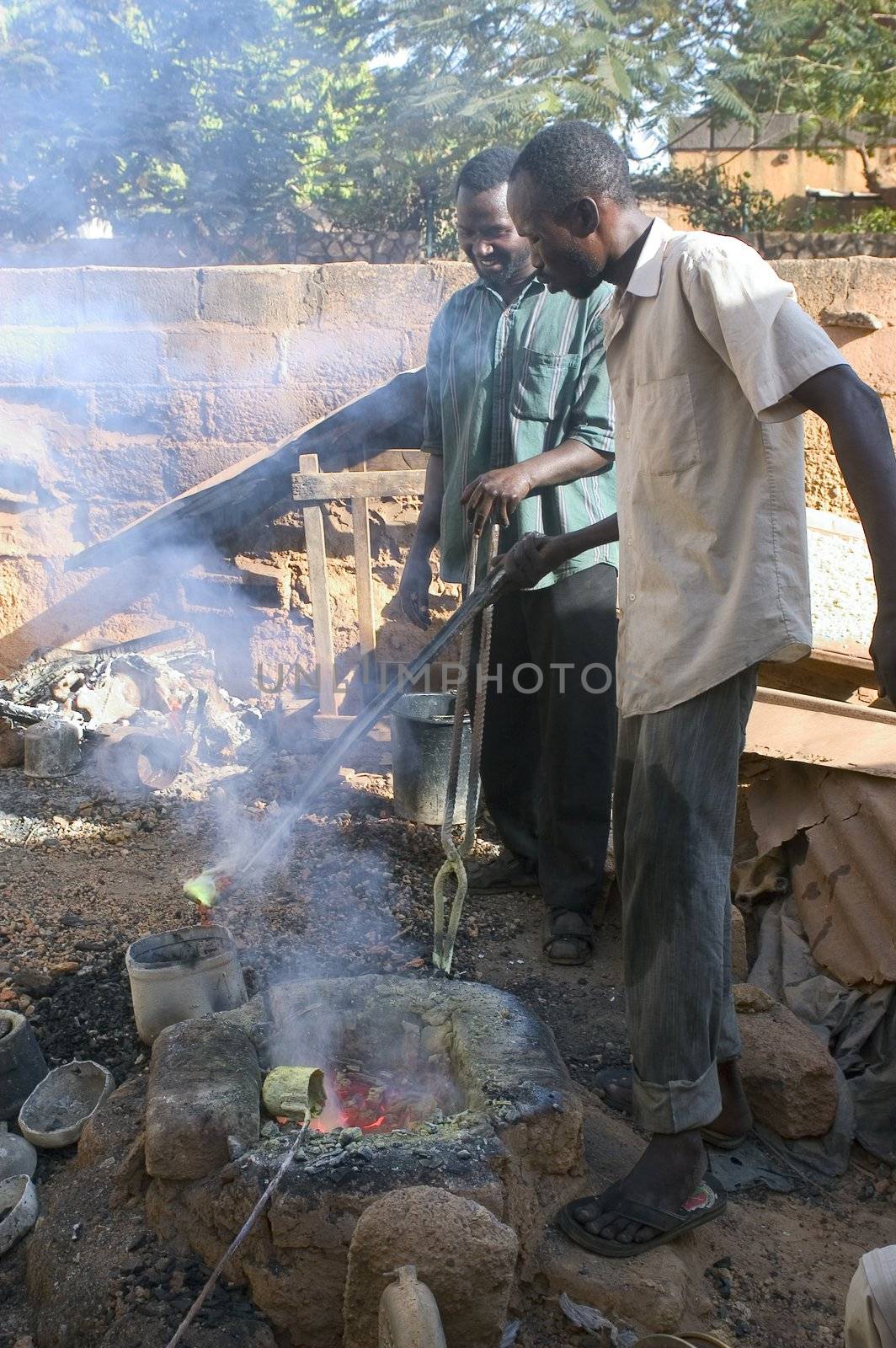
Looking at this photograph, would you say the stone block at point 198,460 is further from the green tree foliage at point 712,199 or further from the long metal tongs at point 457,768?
the green tree foliage at point 712,199

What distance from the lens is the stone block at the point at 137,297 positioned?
20.0 feet

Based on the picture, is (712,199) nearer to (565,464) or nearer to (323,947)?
(565,464)

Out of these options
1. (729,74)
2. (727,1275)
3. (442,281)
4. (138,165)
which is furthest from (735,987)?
(138,165)

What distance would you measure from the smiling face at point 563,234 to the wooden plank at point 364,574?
3226 millimetres

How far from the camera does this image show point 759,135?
1247 centimetres

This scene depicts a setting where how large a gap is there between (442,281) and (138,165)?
28.7 ft

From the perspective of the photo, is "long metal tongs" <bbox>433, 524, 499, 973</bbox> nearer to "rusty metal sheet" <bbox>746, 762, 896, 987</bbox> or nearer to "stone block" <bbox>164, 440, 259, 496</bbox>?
"rusty metal sheet" <bbox>746, 762, 896, 987</bbox>

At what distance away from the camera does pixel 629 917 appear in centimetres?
227

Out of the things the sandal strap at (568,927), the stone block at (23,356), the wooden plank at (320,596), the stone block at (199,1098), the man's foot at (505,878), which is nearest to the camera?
the stone block at (199,1098)

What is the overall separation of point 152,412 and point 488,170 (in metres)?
3.25

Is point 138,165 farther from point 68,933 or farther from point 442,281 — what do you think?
point 68,933

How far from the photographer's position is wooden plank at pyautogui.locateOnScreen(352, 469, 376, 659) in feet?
18.2

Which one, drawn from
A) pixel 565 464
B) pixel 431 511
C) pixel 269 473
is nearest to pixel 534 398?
pixel 565 464

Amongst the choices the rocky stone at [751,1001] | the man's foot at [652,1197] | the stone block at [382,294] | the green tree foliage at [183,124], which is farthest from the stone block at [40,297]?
the green tree foliage at [183,124]
